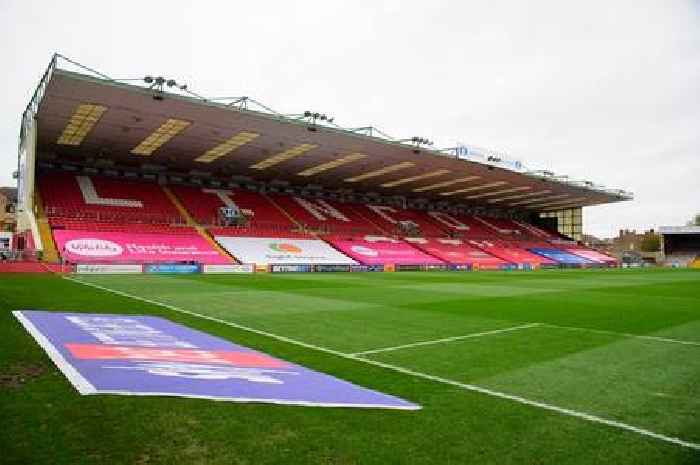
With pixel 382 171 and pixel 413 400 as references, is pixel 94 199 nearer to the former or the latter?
pixel 382 171

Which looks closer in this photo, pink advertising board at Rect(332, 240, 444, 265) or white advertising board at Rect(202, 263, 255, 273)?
white advertising board at Rect(202, 263, 255, 273)

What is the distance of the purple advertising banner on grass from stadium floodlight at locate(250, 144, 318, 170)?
32.8 m

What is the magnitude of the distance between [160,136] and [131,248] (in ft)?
28.4

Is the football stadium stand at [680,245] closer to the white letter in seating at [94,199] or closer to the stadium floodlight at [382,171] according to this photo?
the stadium floodlight at [382,171]

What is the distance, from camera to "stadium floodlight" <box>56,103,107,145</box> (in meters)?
32.8

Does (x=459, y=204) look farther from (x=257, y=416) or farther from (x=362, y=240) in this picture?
(x=257, y=416)

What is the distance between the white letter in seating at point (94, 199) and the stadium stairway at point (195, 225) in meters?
3.52

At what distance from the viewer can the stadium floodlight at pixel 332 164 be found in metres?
46.0

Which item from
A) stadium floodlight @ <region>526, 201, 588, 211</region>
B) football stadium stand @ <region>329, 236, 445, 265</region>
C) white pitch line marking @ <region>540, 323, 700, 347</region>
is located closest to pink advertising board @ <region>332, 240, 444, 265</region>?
football stadium stand @ <region>329, 236, 445, 265</region>

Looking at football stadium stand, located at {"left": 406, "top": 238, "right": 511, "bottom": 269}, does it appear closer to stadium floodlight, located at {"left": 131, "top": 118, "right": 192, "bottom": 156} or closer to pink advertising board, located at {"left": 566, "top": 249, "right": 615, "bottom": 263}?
pink advertising board, located at {"left": 566, "top": 249, "right": 615, "bottom": 263}

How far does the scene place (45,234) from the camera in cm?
3575

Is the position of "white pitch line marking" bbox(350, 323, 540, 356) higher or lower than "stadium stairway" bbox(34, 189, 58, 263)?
lower

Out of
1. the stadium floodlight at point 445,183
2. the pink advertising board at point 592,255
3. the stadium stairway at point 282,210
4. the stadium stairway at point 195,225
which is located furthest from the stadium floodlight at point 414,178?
the pink advertising board at point 592,255

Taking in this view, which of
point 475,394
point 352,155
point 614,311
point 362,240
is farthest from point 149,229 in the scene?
point 475,394
